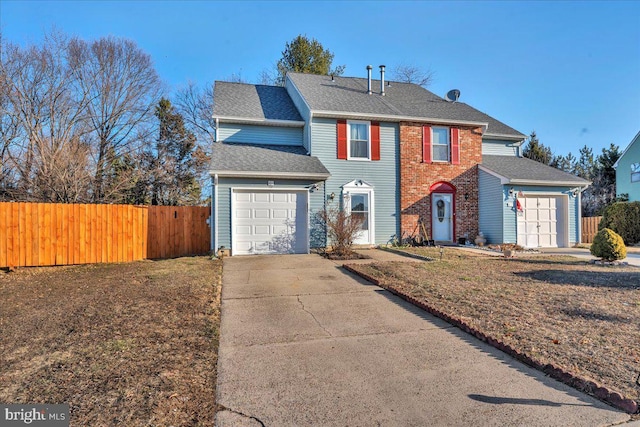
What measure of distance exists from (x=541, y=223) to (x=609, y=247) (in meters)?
4.68

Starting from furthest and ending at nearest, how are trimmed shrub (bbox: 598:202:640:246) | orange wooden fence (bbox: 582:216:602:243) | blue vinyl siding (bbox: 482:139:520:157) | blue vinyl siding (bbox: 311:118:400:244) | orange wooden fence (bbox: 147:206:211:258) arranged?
orange wooden fence (bbox: 582:216:602:243) → blue vinyl siding (bbox: 482:139:520:157) → trimmed shrub (bbox: 598:202:640:246) → blue vinyl siding (bbox: 311:118:400:244) → orange wooden fence (bbox: 147:206:211:258)

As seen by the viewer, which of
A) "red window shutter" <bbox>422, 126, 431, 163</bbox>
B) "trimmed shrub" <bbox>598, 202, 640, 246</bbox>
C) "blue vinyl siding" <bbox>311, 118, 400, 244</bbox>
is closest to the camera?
"blue vinyl siding" <bbox>311, 118, 400, 244</bbox>

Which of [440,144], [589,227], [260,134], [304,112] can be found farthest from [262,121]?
[589,227]

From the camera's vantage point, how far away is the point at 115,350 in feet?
13.1

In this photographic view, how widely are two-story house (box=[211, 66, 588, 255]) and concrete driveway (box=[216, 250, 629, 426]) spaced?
260 inches

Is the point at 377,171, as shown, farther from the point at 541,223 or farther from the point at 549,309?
the point at 549,309

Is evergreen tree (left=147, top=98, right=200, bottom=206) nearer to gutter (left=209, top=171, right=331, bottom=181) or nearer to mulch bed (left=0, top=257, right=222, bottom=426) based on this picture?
gutter (left=209, top=171, right=331, bottom=181)

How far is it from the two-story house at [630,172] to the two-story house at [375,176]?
442 inches

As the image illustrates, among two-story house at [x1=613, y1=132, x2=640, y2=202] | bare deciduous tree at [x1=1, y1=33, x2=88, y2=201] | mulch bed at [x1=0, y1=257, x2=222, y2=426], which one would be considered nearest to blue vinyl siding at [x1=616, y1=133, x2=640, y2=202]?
two-story house at [x1=613, y1=132, x2=640, y2=202]

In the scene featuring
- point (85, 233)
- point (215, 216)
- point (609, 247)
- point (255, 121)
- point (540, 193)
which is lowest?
point (609, 247)

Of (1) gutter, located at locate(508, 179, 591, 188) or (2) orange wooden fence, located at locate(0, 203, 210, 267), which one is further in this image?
(1) gutter, located at locate(508, 179, 591, 188)

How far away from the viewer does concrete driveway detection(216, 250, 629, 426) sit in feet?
9.23

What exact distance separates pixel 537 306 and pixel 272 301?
437 centimetres

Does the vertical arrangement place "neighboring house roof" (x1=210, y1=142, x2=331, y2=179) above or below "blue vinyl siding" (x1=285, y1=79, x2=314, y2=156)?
below
